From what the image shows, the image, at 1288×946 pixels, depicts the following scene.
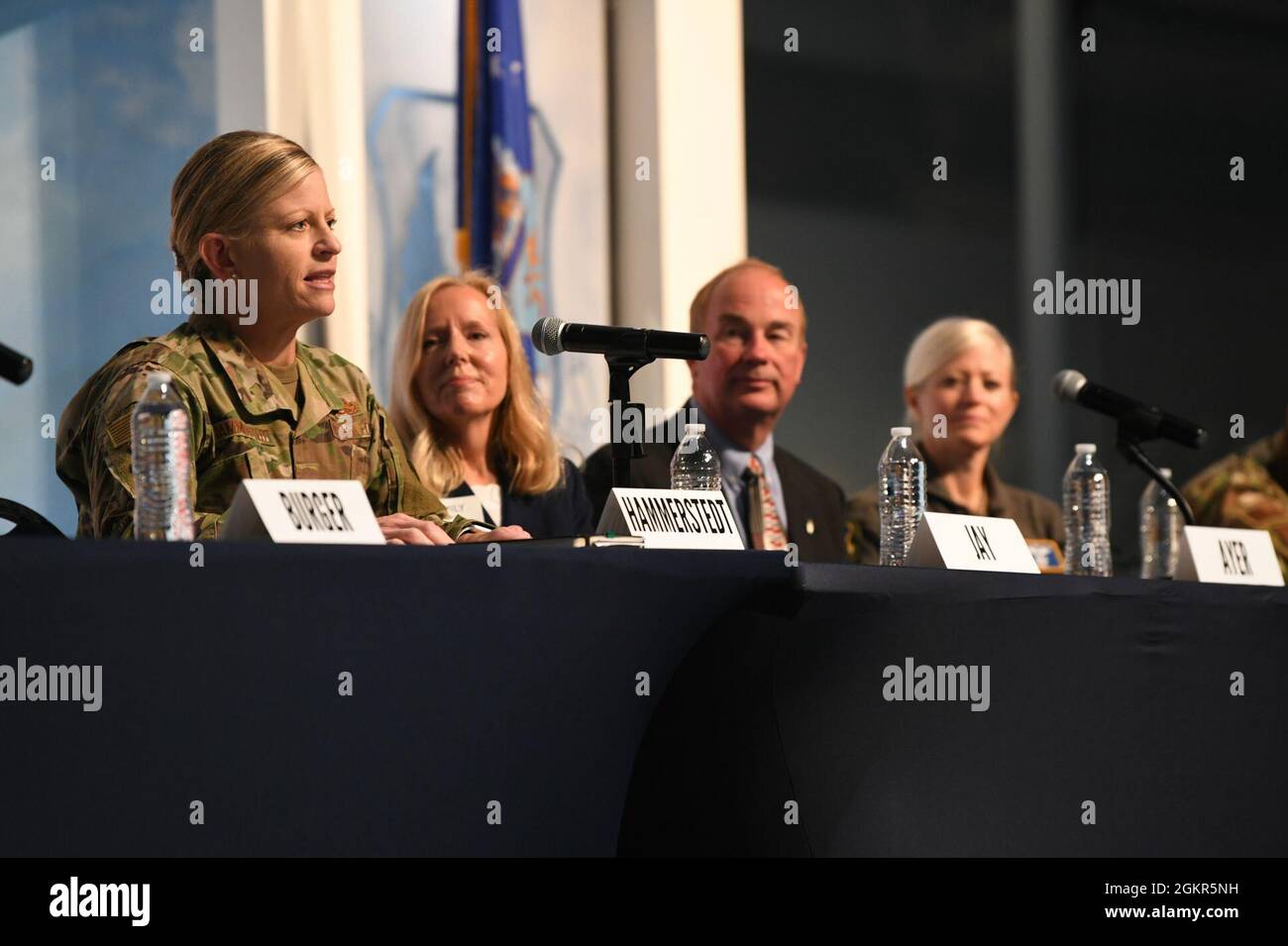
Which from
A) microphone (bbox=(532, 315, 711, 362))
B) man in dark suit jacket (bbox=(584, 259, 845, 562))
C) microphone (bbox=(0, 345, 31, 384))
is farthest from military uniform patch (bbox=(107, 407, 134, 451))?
man in dark suit jacket (bbox=(584, 259, 845, 562))

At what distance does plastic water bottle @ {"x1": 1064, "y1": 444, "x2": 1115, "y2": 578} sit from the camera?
11.0 ft

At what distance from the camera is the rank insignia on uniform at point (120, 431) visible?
6.57 feet

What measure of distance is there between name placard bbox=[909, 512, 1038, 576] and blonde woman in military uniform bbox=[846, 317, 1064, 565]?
4.77 ft

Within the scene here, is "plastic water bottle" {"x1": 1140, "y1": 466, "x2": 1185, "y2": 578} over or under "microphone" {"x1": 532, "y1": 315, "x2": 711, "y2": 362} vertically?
under

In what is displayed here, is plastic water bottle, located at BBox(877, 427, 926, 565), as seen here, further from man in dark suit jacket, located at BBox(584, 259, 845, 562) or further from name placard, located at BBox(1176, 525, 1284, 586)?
name placard, located at BBox(1176, 525, 1284, 586)

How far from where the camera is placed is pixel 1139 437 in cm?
287

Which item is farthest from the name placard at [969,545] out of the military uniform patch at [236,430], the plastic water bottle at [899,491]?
the military uniform patch at [236,430]

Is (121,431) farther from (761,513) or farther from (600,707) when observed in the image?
(761,513)

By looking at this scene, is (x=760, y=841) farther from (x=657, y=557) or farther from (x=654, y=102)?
(x=654, y=102)

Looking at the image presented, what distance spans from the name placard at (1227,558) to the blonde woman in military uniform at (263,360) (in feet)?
3.67

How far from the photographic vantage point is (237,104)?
3.98m

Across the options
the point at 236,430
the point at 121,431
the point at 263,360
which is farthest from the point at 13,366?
the point at 263,360

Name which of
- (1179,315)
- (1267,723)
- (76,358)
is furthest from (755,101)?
(1267,723)

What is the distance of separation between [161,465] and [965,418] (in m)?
2.36
